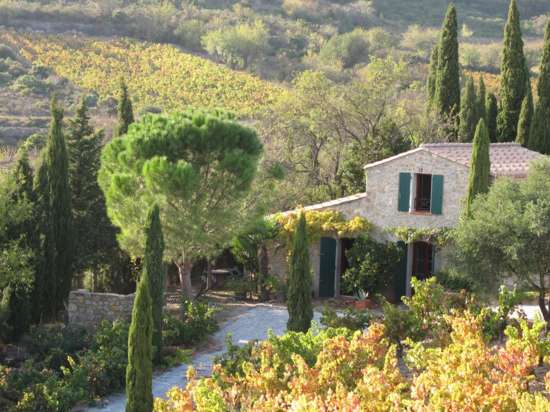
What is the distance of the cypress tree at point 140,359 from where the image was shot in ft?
50.9

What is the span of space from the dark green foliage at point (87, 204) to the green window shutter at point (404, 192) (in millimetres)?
8665

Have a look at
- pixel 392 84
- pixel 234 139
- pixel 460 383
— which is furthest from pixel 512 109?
pixel 460 383

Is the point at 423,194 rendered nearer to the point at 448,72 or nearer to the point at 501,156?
the point at 501,156

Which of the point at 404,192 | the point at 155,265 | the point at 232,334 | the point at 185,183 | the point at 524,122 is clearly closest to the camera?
the point at 155,265

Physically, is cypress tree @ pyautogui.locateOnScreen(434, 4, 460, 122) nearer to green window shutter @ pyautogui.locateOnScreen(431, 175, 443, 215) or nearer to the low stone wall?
green window shutter @ pyautogui.locateOnScreen(431, 175, 443, 215)

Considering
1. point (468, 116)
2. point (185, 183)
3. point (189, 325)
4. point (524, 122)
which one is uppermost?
point (468, 116)

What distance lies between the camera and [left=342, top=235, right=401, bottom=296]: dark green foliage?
26328 mm

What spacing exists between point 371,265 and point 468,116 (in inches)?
458

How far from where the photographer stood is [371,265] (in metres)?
26.3

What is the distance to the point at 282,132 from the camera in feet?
126

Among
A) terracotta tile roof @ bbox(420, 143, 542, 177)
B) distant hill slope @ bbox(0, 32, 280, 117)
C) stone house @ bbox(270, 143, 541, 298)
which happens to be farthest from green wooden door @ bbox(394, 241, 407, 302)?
distant hill slope @ bbox(0, 32, 280, 117)

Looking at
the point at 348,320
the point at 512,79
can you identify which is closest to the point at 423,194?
the point at 348,320

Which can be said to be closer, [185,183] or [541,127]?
[185,183]

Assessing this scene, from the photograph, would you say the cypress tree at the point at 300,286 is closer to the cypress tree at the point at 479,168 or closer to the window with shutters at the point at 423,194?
the cypress tree at the point at 479,168
